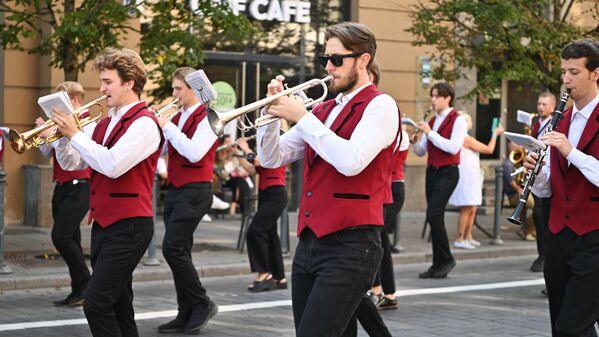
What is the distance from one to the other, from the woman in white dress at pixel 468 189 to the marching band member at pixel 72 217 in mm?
6195

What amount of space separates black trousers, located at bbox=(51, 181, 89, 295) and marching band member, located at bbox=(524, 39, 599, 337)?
4995mm

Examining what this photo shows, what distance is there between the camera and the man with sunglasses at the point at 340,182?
209 inches

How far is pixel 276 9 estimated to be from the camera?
62.5 feet

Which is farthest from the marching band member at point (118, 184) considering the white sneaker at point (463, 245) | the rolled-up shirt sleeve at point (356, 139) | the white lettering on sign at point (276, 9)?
the white lettering on sign at point (276, 9)

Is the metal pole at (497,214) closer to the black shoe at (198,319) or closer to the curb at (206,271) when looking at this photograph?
→ the curb at (206,271)

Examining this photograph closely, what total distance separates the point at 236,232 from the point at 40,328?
7.56 metres

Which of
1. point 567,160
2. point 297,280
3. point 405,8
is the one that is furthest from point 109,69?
point 405,8

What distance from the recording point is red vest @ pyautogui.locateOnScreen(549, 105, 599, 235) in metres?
6.24

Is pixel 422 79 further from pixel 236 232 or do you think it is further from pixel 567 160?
pixel 567 160

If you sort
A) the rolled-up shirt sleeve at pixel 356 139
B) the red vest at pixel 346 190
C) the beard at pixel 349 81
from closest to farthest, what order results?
the rolled-up shirt sleeve at pixel 356 139, the red vest at pixel 346 190, the beard at pixel 349 81

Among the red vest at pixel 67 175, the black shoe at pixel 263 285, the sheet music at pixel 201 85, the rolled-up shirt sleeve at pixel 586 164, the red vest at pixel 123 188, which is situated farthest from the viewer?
the black shoe at pixel 263 285

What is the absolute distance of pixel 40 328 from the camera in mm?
8992

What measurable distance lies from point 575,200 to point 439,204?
6379 mm

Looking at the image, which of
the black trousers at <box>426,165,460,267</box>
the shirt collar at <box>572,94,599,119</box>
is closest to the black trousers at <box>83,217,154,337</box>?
the shirt collar at <box>572,94,599,119</box>
